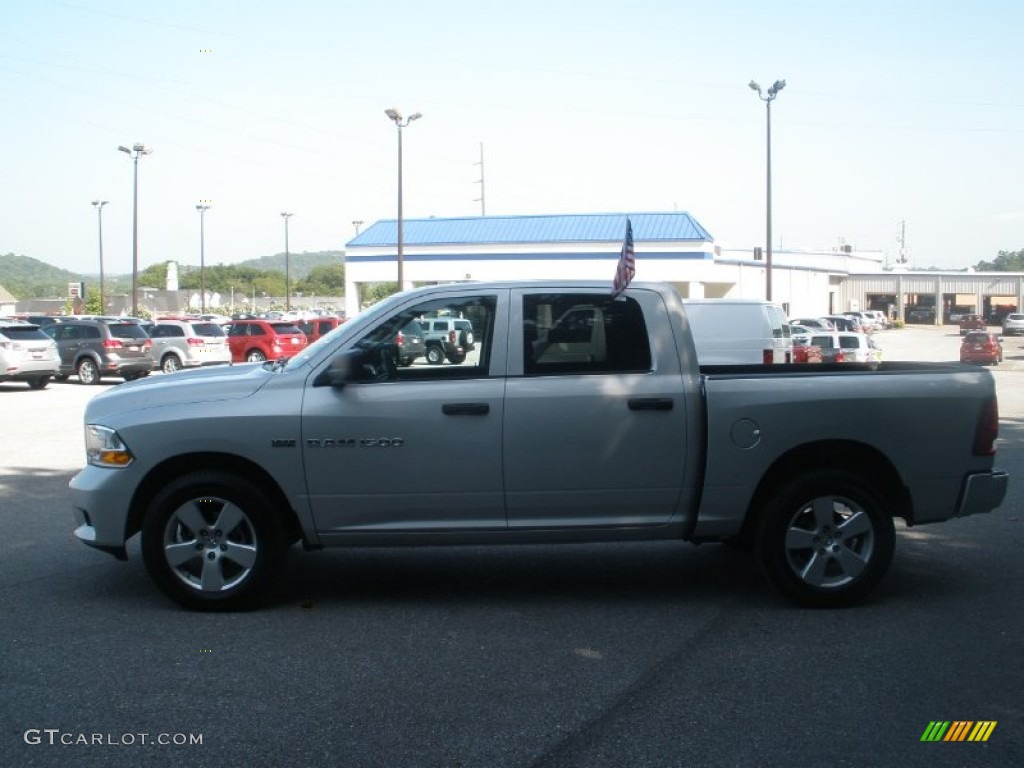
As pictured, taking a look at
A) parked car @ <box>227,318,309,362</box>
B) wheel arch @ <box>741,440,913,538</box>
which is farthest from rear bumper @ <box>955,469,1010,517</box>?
parked car @ <box>227,318,309,362</box>

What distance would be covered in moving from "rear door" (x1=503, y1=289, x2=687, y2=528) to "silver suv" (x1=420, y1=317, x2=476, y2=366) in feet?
0.96

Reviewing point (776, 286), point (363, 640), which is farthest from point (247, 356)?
point (776, 286)

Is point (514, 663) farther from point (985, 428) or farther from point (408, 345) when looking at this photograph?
point (985, 428)

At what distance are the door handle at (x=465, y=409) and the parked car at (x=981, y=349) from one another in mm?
37719

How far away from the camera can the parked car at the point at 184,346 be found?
32.1m

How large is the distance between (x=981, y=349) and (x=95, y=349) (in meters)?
30.6

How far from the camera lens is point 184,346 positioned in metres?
32.2

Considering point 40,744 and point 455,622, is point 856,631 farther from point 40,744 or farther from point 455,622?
point 40,744

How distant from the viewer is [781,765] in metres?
4.38

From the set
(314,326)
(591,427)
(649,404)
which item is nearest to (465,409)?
(591,427)

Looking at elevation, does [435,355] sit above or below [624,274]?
below

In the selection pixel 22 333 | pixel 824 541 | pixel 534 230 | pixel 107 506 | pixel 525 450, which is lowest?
pixel 824 541

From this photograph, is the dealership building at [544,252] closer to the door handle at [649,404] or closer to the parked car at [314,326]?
the parked car at [314,326]

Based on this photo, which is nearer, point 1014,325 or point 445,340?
point 445,340
